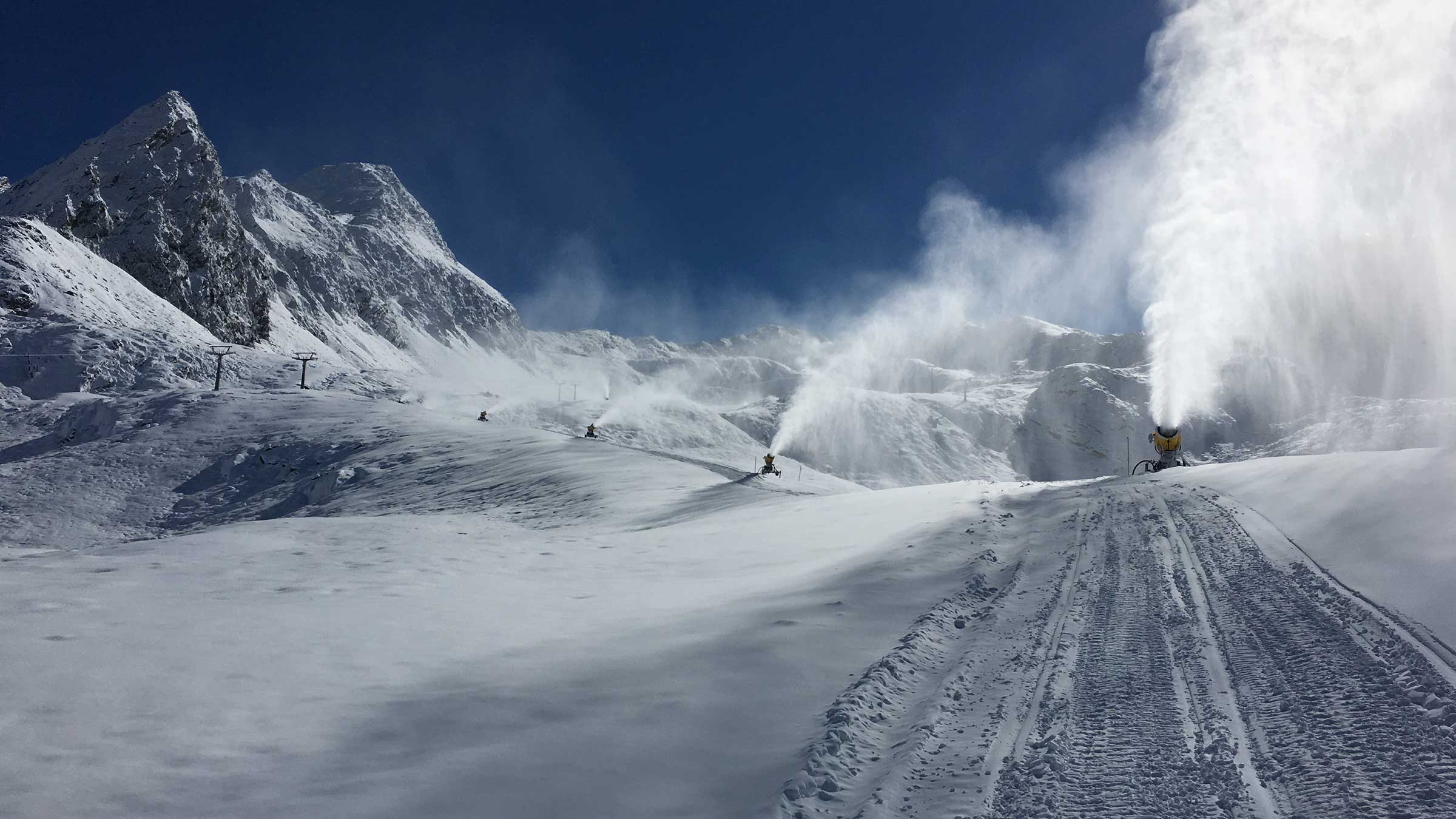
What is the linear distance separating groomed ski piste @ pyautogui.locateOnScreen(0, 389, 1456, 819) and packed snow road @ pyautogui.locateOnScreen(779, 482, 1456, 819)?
0.09 ft

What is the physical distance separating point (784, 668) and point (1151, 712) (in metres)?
2.79

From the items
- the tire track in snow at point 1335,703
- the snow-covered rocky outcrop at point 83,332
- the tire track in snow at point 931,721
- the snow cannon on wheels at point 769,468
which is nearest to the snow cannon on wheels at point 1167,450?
the snow cannon on wheels at point 769,468

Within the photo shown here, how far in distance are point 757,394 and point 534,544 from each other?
173296 mm

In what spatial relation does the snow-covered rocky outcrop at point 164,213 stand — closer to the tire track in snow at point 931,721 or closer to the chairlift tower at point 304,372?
the chairlift tower at point 304,372

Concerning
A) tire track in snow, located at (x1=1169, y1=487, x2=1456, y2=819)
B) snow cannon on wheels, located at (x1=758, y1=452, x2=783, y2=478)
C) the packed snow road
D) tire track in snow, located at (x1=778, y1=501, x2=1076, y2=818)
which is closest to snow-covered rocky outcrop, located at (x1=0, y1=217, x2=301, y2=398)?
snow cannon on wheels, located at (x1=758, y1=452, x2=783, y2=478)

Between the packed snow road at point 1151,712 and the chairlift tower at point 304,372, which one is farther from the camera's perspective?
the chairlift tower at point 304,372

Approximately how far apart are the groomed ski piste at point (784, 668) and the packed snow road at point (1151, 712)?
3 cm

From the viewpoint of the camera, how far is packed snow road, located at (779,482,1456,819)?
4.52 m

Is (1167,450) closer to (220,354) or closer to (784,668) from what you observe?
(784,668)

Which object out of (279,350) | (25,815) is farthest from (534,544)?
→ (279,350)

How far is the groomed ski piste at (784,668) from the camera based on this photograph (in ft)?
15.1

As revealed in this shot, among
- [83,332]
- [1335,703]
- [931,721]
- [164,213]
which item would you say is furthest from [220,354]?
[164,213]

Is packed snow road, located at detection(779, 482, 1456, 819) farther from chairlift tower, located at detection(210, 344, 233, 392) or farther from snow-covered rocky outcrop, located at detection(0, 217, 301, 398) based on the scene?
snow-covered rocky outcrop, located at detection(0, 217, 301, 398)

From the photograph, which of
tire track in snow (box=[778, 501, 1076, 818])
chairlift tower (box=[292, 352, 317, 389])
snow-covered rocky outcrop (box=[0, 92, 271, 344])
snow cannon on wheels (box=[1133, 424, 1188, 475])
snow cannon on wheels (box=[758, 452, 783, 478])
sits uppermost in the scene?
snow-covered rocky outcrop (box=[0, 92, 271, 344])
